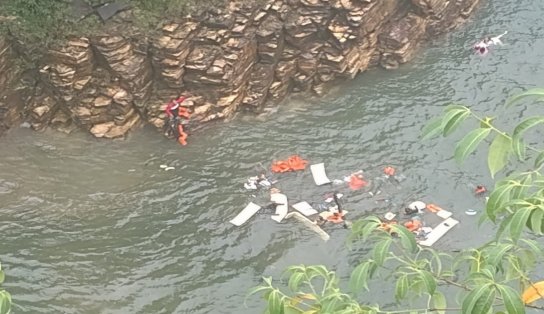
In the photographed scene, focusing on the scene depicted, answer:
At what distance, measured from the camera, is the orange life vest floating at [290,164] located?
1111 cm

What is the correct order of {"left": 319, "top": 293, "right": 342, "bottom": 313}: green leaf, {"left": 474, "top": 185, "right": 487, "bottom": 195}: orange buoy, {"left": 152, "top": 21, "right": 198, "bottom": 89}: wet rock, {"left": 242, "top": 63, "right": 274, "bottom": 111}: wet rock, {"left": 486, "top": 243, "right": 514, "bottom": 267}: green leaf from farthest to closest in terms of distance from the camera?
1. {"left": 242, "top": 63, "right": 274, "bottom": 111}: wet rock
2. {"left": 152, "top": 21, "right": 198, "bottom": 89}: wet rock
3. {"left": 474, "top": 185, "right": 487, "bottom": 195}: orange buoy
4. {"left": 319, "top": 293, "right": 342, "bottom": 313}: green leaf
5. {"left": 486, "top": 243, "right": 514, "bottom": 267}: green leaf

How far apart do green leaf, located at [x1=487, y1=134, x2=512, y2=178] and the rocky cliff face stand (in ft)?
32.0

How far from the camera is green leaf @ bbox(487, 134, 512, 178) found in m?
2.17

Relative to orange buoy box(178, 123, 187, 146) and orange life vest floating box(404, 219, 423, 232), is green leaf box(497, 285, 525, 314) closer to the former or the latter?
orange life vest floating box(404, 219, 423, 232)

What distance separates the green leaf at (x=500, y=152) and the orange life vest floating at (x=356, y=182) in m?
8.60


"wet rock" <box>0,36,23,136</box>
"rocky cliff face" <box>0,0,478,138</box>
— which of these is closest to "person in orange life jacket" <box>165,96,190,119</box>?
"rocky cliff face" <box>0,0,478,138</box>

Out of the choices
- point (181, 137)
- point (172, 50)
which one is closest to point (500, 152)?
point (181, 137)

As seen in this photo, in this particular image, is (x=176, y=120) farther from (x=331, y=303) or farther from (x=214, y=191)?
(x=331, y=303)

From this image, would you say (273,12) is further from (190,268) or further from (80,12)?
(190,268)

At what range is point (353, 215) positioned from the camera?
33.9ft

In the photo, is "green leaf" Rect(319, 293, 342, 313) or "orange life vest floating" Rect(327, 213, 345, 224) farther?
"orange life vest floating" Rect(327, 213, 345, 224)

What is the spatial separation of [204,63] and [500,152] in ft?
32.2

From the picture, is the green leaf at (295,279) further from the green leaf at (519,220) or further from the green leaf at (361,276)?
the green leaf at (519,220)

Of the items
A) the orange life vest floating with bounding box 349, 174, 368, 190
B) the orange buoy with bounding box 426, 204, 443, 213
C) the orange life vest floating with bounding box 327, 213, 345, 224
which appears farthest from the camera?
the orange life vest floating with bounding box 349, 174, 368, 190
